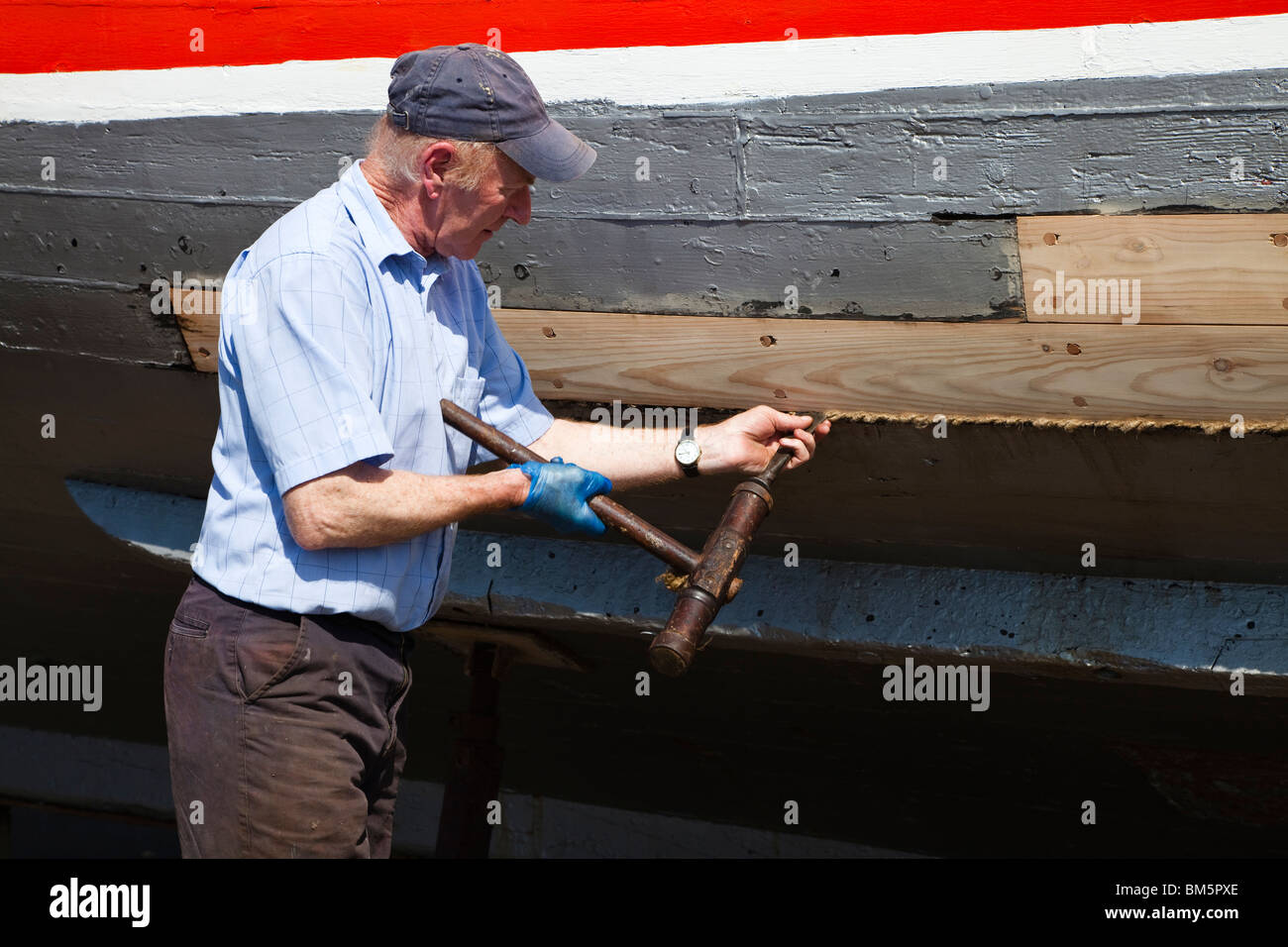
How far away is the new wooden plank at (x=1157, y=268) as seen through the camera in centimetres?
186

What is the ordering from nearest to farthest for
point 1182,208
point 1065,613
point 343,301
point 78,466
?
1. point 343,301
2. point 1182,208
3. point 1065,613
4. point 78,466

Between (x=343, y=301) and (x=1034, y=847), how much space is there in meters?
2.49

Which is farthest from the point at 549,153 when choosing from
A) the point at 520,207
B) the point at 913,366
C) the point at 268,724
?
the point at 268,724

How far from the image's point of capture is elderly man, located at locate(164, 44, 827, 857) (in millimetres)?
1706

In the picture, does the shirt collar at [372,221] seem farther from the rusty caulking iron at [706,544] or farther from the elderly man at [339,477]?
the rusty caulking iron at [706,544]

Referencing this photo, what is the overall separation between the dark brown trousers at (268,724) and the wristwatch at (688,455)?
0.61 metres

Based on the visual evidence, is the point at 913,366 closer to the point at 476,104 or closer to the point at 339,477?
the point at 476,104

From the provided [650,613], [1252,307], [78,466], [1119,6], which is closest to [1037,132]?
[1119,6]

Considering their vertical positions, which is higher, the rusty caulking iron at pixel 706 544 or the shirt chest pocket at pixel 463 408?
the shirt chest pocket at pixel 463 408

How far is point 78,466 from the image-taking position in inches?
121

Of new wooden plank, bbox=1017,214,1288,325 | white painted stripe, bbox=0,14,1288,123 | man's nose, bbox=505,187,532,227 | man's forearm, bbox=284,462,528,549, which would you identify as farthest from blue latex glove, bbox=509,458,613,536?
new wooden plank, bbox=1017,214,1288,325

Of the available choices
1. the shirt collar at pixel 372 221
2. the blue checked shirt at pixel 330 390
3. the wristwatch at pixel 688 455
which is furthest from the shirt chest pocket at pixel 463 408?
the wristwatch at pixel 688 455

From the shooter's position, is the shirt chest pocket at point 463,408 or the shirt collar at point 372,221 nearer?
the shirt collar at point 372,221

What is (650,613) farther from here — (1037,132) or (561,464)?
(1037,132)
